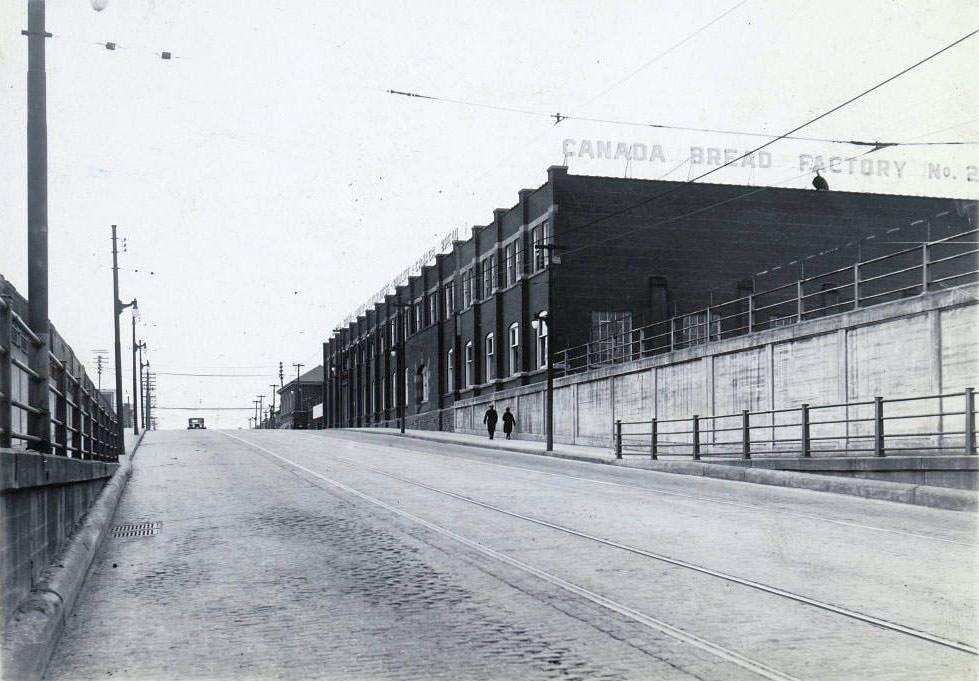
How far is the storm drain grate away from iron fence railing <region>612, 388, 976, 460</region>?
11681 mm

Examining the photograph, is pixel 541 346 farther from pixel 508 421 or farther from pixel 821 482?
pixel 821 482

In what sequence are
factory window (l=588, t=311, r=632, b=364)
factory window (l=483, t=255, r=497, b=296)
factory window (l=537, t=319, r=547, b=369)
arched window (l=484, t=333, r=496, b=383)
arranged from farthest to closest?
1. factory window (l=483, t=255, r=497, b=296)
2. arched window (l=484, t=333, r=496, b=383)
3. factory window (l=537, t=319, r=547, b=369)
4. factory window (l=588, t=311, r=632, b=364)

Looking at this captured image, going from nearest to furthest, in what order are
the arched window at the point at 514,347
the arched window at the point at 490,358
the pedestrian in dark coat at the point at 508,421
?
the pedestrian in dark coat at the point at 508,421 < the arched window at the point at 514,347 < the arched window at the point at 490,358

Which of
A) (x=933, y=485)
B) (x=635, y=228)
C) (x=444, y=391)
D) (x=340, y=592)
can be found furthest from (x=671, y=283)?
(x=340, y=592)

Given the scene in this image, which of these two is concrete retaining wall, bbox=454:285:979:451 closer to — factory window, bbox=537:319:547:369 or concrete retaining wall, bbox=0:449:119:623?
factory window, bbox=537:319:547:369

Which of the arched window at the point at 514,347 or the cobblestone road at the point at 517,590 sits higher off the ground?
the arched window at the point at 514,347

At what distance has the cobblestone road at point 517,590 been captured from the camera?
6684 mm

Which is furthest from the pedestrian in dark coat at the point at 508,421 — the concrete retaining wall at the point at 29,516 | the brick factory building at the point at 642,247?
the concrete retaining wall at the point at 29,516

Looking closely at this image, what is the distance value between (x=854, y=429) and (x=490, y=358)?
33.6 meters

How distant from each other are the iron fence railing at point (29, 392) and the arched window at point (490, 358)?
34720 mm

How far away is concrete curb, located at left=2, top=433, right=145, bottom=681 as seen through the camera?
18.9ft

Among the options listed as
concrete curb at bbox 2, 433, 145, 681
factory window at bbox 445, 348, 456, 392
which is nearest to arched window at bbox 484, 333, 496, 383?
factory window at bbox 445, 348, 456, 392

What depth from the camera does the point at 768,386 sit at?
2680cm

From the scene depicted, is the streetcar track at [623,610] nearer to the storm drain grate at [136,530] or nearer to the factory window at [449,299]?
the storm drain grate at [136,530]
